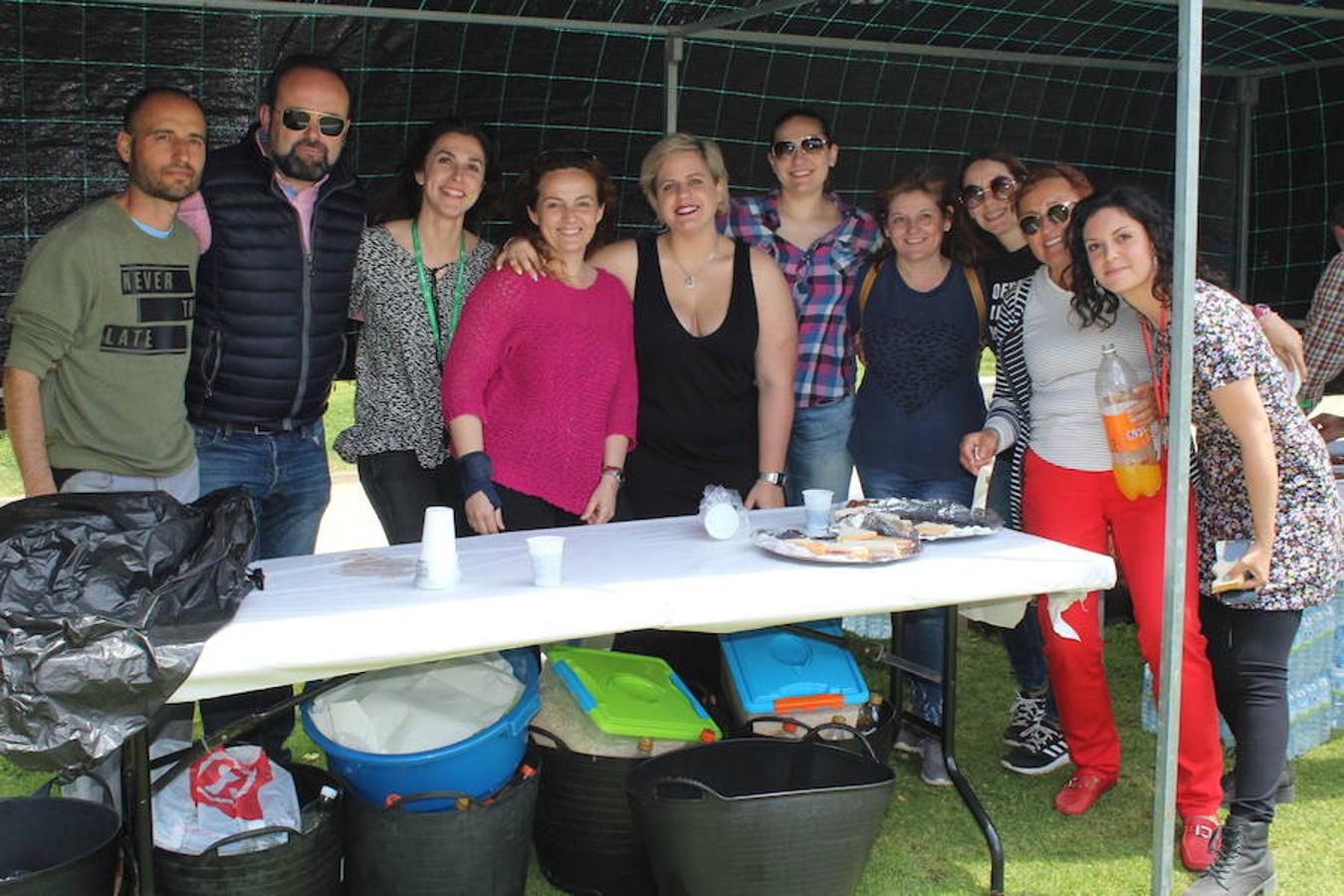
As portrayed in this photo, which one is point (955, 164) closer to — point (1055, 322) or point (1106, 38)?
point (1106, 38)

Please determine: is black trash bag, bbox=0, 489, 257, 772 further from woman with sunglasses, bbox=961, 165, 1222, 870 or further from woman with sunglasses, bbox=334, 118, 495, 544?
woman with sunglasses, bbox=961, 165, 1222, 870

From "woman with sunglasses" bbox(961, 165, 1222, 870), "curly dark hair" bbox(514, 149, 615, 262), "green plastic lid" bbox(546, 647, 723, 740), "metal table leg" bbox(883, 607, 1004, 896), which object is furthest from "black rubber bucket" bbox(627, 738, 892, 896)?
"curly dark hair" bbox(514, 149, 615, 262)

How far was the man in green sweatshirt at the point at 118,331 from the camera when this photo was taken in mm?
2898

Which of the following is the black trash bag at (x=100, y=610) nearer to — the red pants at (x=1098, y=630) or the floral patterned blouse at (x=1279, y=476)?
the red pants at (x=1098, y=630)

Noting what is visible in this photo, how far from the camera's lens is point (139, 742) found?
7.73 ft

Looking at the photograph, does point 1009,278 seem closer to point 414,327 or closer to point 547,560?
point 414,327

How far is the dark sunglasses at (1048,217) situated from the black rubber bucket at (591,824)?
1.60m

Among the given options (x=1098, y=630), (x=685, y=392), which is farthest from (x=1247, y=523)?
(x=685, y=392)

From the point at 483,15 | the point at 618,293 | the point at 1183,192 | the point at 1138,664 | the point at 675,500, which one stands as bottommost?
the point at 1138,664

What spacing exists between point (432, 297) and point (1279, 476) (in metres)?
2.02

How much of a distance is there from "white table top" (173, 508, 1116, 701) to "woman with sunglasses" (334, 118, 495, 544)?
47cm

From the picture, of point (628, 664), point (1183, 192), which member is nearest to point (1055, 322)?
point (1183, 192)

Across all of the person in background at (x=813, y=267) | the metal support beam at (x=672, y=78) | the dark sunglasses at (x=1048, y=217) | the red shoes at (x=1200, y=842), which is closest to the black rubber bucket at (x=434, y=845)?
the person in background at (x=813, y=267)

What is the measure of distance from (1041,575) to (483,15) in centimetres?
238
